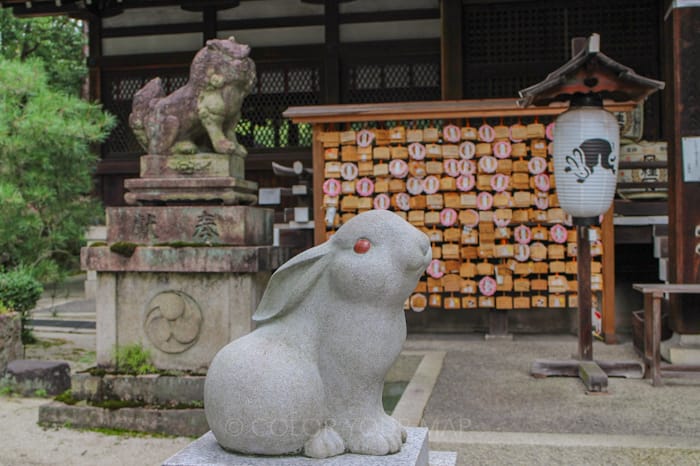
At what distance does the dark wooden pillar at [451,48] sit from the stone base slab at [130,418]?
681 cm

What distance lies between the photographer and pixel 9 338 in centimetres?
799

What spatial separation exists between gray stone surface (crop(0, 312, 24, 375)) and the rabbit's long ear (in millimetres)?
5461

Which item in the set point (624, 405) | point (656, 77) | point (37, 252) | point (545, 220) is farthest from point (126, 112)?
point (624, 405)

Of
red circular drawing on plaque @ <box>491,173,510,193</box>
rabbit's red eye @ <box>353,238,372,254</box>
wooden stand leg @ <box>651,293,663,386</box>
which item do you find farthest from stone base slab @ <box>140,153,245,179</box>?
wooden stand leg @ <box>651,293,663,386</box>

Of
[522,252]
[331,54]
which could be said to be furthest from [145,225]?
[331,54]

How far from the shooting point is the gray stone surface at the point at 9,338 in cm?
790

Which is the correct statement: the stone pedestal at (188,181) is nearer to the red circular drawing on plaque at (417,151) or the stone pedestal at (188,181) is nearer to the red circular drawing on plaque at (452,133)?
the red circular drawing on plaque at (417,151)

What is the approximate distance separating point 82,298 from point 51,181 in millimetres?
6526

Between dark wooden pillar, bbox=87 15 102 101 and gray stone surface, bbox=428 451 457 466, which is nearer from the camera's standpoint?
gray stone surface, bbox=428 451 457 466

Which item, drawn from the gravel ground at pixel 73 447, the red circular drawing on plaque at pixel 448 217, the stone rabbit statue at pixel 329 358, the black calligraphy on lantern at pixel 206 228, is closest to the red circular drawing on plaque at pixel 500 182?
the red circular drawing on plaque at pixel 448 217

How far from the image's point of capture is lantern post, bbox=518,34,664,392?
6836 millimetres

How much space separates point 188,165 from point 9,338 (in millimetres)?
3259

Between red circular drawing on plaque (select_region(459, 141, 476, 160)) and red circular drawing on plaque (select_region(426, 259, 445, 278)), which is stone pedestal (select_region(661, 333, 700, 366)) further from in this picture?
red circular drawing on plaque (select_region(459, 141, 476, 160))

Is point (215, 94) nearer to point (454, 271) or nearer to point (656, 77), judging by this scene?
point (454, 271)
